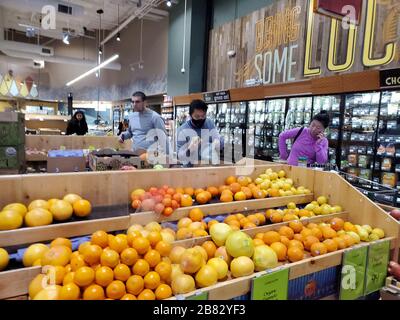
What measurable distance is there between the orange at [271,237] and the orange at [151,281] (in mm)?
758

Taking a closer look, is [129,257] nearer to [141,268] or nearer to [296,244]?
[141,268]

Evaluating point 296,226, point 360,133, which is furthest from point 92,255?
point 360,133

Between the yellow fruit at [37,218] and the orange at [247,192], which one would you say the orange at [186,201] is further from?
the yellow fruit at [37,218]

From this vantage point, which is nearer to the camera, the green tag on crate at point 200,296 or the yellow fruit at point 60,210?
the green tag on crate at point 200,296

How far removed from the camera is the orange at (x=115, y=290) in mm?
1195

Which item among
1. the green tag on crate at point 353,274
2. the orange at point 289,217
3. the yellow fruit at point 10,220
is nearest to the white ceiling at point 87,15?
the yellow fruit at point 10,220

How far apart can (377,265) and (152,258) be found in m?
1.47

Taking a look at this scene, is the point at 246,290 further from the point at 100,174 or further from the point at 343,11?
the point at 343,11

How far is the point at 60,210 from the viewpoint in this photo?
1.65m

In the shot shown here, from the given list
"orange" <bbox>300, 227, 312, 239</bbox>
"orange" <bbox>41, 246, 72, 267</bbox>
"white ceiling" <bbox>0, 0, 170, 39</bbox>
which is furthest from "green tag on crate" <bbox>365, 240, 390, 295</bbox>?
"white ceiling" <bbox>0, 0, 170, 39</bbox>

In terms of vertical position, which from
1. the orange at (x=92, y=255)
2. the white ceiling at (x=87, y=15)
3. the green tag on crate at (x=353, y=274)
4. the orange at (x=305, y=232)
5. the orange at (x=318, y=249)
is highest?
the white ceiling at (x=87, y=15)

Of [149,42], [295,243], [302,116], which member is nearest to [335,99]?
[302,116]

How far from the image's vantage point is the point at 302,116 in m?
6.04

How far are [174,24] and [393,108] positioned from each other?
25.4ft
